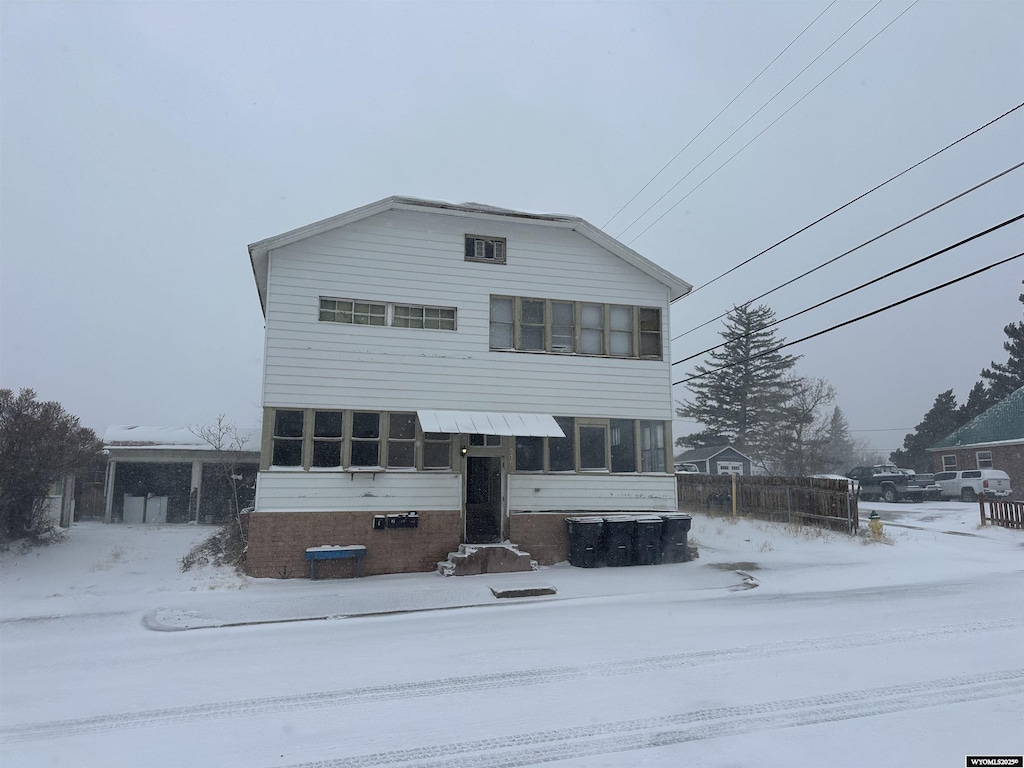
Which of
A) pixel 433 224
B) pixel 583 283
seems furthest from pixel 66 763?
pixel 583 283

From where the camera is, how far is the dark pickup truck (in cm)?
3144

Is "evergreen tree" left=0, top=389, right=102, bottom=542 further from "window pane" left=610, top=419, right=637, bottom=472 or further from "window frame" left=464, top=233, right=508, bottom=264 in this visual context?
"window pane" left=610, top=419, right=637, bottom=472

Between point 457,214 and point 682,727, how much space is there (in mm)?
12593

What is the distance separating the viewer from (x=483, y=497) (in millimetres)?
16203

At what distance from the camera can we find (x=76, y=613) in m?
10.9

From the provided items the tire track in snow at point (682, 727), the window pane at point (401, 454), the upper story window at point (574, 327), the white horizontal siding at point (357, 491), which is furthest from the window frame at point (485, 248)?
the tire track in snow at point (682, 727)

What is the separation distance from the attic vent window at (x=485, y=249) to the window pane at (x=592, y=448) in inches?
179

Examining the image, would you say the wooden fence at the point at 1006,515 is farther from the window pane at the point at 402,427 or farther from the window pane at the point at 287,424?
the window pane at the point at 287,424

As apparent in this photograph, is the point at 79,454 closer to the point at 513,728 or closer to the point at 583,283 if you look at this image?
the point at 583,283

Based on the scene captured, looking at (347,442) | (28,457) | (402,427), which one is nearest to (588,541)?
(402,427)

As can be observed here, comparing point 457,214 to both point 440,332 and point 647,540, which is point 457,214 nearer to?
point 440,332

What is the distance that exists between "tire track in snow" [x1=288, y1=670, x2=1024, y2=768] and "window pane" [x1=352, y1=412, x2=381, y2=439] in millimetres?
9980

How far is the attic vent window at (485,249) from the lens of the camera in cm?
1617

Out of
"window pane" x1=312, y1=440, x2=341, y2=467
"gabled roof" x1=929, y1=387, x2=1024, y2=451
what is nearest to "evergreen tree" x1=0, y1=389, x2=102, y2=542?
"window pane" x1=312, y1=440, x2=341, y2=467
